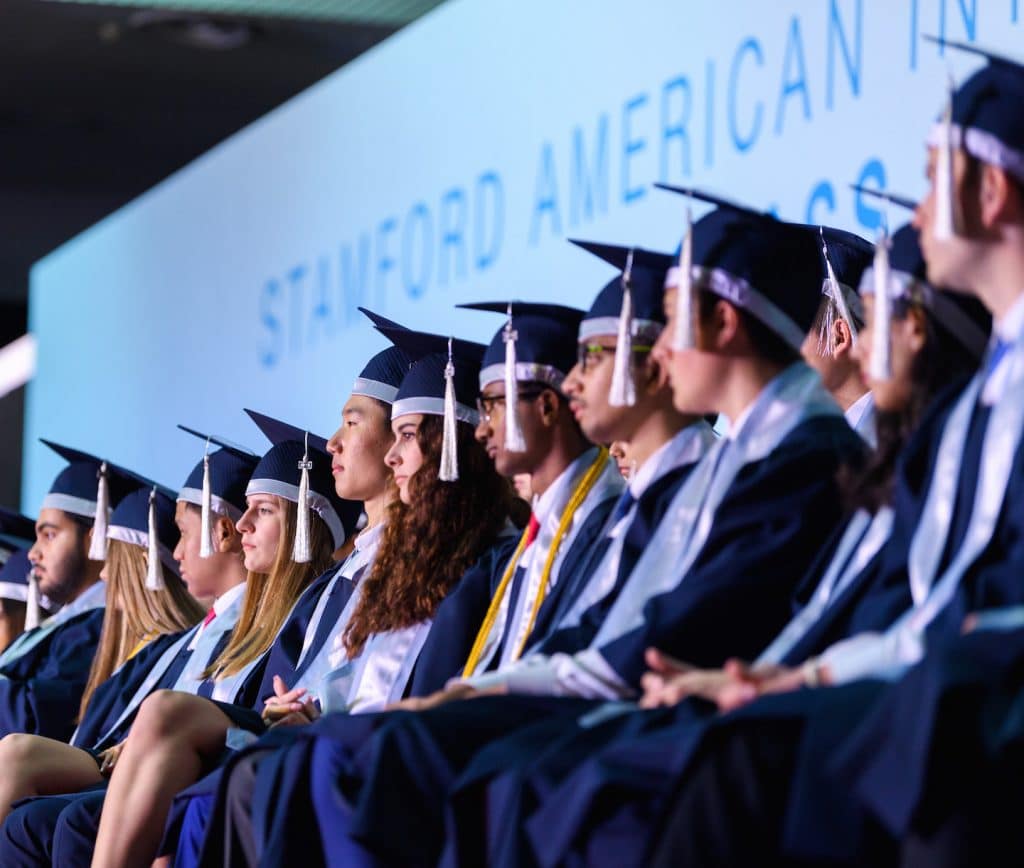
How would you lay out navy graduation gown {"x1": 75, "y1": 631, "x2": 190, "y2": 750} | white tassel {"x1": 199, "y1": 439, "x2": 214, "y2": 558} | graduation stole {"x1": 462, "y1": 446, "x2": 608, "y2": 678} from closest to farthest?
graduation stole {"x1": 462, "y1": 446, "x2": 608, "y2": 678} < white tassel {"x1": 199, "y1": 439, "x2": 214, "y2": 558} < navy graduation gown {"x1": 75, "y1": 631, "x2": 190, "y2": 750}

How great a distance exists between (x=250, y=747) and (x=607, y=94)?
2.79 meters

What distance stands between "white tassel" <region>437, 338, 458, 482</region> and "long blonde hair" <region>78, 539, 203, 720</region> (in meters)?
1.70

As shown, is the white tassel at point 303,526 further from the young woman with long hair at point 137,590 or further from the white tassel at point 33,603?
the white tassel at point 33,603

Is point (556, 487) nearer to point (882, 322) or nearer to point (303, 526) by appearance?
point (882, 322)

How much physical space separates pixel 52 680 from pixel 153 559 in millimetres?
575

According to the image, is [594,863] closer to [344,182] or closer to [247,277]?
[344,182]

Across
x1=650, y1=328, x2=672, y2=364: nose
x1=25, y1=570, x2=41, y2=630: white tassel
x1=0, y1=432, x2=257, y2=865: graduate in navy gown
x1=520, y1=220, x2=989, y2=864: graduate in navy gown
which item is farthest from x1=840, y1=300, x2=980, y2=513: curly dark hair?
x1=25, y1=570, x2=41, y2=630: white tassel

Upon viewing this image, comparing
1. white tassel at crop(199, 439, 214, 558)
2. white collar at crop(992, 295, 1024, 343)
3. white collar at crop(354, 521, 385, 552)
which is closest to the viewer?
white collar at crop(992, 295, 1024, 343)

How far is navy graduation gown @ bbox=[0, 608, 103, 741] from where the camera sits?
17.8ft

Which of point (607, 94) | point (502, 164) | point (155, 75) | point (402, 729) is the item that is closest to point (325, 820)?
point (402, 729)

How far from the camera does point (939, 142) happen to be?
8.02ft

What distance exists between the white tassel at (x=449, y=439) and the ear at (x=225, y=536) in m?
1.23

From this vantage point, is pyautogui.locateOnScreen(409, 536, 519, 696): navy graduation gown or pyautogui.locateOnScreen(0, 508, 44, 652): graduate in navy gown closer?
pyautogui.locateOnScreen(409, 536, 519, 696): navy graduation gown

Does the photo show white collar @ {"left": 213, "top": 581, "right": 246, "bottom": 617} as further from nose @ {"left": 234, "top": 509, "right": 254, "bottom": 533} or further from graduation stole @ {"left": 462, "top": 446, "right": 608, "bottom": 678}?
graduation stole @ {"left": 462, "top": 446, "right": 608, "bottom": 678}
